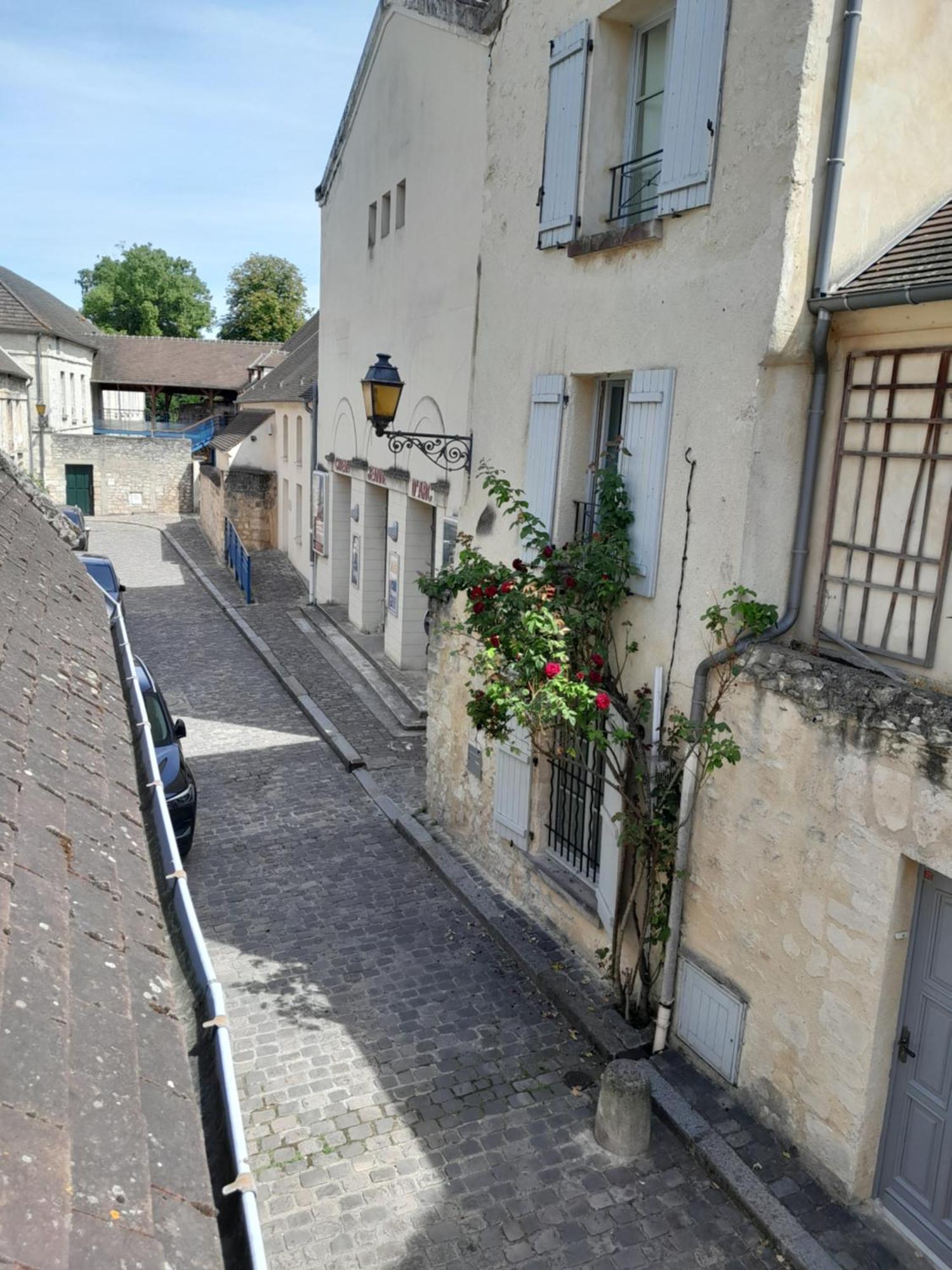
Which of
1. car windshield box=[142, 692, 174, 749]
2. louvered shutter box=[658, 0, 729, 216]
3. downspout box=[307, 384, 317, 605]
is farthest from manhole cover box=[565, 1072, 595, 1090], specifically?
downspout box=[307, 384, 317, 605]

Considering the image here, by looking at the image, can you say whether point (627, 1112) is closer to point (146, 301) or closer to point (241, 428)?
point (241, 428)

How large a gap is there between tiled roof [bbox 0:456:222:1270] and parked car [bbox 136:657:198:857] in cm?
555

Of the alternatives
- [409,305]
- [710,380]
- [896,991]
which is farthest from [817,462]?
[409,305]

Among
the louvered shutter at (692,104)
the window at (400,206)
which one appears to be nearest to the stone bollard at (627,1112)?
the louvered shutter at (692,104)

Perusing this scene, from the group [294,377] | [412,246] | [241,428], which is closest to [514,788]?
[412,246]

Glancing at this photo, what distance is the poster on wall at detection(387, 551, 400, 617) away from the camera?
1523 centimetres

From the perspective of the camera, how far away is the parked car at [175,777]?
9.31 metres

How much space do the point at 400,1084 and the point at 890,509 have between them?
483 centimetres

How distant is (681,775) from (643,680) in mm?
799

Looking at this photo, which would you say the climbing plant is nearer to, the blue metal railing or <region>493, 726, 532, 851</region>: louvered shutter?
<region>493, 726, 532, 851</region>: louvered shutter

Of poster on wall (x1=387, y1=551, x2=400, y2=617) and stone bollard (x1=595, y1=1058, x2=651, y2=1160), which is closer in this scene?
stone bollard (x1=595, y1=1058, x2=651, y2=1160)

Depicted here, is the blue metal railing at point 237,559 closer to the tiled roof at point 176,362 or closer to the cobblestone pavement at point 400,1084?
the cobblestone pavement at point 400,1084

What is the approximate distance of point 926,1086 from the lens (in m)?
5.12

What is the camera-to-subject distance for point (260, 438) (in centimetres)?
2738
